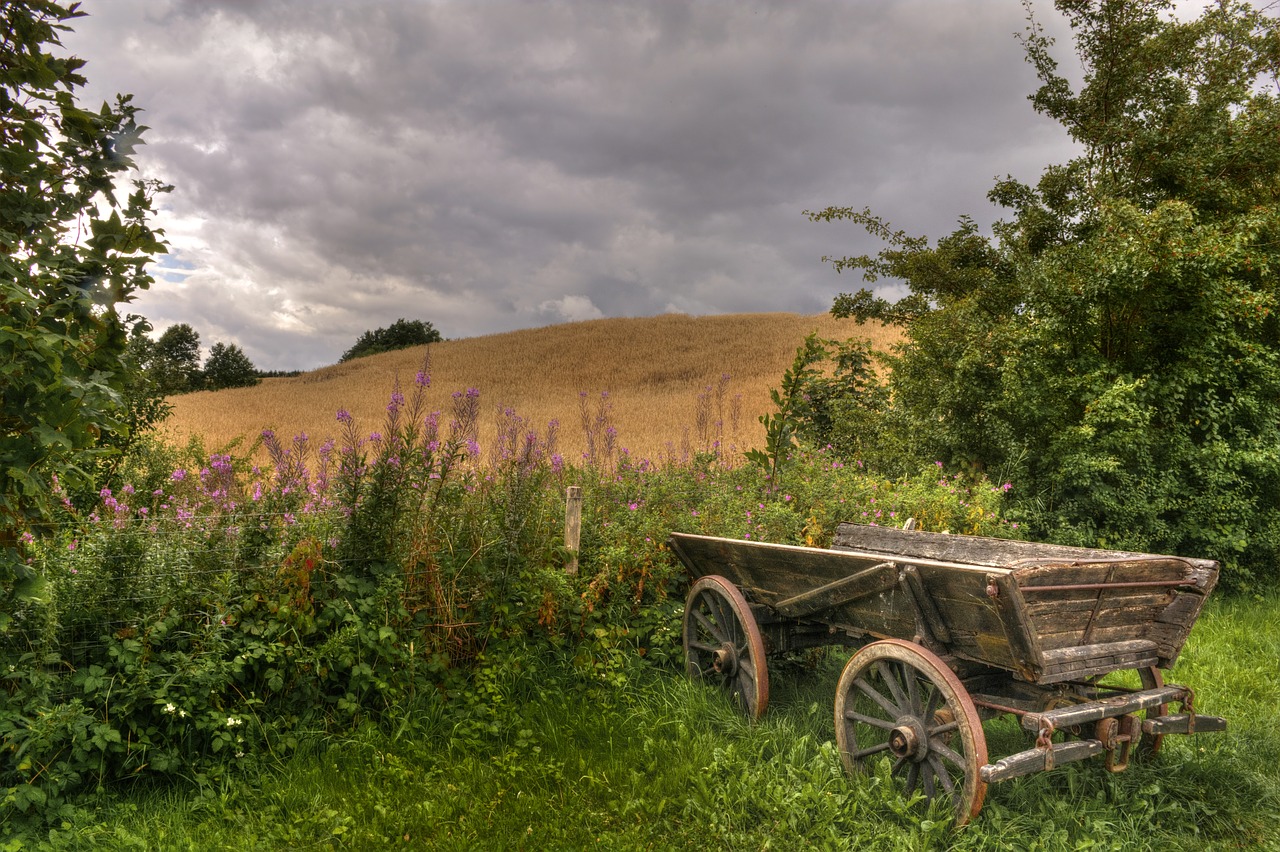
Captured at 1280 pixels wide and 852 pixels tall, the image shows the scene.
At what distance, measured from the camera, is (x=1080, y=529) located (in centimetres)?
801

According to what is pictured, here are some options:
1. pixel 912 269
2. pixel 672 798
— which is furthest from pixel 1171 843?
pixel 912 269

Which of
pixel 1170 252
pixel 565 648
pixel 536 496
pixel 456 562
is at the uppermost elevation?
pixel 1170 252

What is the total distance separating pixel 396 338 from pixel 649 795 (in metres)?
56.5

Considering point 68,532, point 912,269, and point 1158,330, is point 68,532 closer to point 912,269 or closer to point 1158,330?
point 1158,330

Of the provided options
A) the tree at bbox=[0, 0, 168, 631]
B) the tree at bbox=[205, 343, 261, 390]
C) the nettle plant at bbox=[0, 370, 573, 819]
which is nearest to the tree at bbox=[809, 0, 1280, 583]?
the nettle plant at bbox=[0, 370, 573, 819]

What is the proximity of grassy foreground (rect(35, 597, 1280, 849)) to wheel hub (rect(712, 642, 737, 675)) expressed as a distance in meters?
0.17

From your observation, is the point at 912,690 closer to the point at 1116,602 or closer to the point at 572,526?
the point at 1116,602

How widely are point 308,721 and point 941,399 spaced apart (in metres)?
7.49

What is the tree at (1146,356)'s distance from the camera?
25.8 feet

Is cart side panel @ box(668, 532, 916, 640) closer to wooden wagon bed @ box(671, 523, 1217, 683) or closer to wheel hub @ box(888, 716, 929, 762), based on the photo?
wooden wagon bed @ box(671, 523, 1217, 683)

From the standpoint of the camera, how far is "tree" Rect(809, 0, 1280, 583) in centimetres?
786

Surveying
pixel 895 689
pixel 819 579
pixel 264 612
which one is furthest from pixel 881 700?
Answer: pixel 264 612

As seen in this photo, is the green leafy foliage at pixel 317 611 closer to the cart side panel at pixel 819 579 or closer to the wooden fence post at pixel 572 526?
the wooden fence post at pixel 572 526

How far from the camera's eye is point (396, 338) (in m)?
56.9
